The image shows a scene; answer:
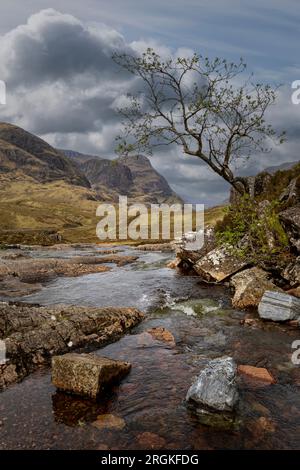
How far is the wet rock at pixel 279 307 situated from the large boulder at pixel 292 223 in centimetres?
516

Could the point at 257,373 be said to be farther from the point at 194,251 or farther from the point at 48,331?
the point at 194,251

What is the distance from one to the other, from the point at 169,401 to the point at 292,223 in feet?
52.3

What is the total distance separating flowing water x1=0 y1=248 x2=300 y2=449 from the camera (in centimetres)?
930

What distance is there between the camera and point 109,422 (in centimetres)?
1005

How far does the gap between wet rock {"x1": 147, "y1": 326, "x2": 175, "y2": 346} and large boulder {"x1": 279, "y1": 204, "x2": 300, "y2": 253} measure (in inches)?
418

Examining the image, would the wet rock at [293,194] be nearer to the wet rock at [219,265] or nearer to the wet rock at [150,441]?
the wet rock at [219,265]

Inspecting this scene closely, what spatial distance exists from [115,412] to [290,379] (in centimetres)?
610

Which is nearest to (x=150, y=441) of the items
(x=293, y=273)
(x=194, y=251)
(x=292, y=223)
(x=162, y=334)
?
(x=162, y=334)

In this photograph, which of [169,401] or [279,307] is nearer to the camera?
[169,401]

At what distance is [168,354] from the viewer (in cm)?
1505

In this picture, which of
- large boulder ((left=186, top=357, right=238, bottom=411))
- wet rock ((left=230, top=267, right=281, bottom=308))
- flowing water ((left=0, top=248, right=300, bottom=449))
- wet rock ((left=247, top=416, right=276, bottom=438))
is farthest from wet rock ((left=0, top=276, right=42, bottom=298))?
wet rock ((left=247, top=416, right=276, bottom=438))

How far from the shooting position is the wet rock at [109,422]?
32.2ft

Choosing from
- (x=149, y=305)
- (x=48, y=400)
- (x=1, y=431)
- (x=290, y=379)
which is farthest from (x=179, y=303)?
(x=1, y=431)

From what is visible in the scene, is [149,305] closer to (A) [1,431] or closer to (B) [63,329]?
(B) [63,329]
